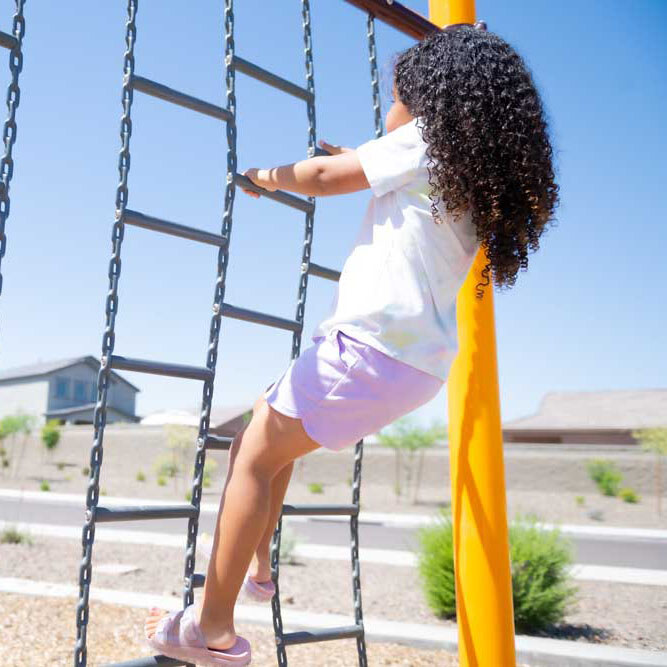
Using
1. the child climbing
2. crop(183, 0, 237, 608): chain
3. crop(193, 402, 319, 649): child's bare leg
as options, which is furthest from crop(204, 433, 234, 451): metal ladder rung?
crop(193, 402, 319, 649): child's bare leg

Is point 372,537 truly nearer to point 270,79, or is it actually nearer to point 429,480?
point 270,79

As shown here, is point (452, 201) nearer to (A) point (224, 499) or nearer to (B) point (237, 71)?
(A) point (224, 499)

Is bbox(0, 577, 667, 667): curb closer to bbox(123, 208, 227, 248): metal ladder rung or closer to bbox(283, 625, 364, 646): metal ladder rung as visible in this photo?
bbox(283, 625, 364, 646): metal ladder rung

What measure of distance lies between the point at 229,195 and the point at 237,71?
0.54 meters

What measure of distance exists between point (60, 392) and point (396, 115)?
47401 mm

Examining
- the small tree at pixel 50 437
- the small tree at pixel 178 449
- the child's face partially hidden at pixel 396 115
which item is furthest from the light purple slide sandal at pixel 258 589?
the small tree at pixel 50 437

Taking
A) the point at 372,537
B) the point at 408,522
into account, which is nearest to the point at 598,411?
the point at 408,522

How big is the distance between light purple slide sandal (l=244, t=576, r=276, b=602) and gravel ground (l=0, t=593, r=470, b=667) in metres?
2.56

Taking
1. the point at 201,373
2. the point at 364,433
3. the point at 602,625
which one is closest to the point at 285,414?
the point at 364,433

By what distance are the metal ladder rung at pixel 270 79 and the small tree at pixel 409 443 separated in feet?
78.6

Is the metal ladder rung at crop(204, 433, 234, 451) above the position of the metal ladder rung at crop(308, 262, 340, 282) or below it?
below

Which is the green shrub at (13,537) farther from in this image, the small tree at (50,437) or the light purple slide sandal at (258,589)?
the small tree at (50,437)

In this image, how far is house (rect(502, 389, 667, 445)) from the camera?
101ft

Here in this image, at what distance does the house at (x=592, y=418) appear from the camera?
30656mm
